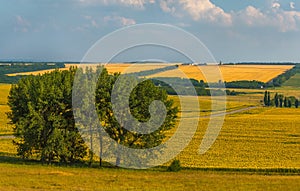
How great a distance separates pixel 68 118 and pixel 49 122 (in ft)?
6.12

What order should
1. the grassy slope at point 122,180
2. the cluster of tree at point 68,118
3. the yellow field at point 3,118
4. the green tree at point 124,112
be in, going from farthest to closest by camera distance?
the yellow field at point 3,118
the green tree at point 124,112
the cluster of tree at point 68,118
the grassy slope at point 122,180

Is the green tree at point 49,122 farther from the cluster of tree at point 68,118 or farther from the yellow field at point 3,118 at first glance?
the yellow field at point 3,118

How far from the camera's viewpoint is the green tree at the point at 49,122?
41.0 meters

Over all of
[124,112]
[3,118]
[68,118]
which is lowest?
[3,118]

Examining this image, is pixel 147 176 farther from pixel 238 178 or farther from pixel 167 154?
pixel 167 154

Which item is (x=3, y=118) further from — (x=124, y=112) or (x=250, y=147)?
(x=250, y=147)

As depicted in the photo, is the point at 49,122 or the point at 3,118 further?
the point at 3,118

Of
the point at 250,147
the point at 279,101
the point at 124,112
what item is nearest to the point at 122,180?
the point at 124,112

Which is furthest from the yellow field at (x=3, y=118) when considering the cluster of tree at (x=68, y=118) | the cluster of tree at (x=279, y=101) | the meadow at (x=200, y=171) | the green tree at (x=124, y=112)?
the cluster of tree at (x=279, y=101)

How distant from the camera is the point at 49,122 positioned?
41.9m

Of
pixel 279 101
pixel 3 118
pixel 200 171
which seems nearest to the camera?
pixel 200 171

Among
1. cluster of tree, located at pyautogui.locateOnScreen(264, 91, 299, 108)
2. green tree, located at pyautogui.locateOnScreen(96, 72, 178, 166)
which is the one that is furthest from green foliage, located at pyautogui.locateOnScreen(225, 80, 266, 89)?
green tree, located at pyautogui.locateOnScreen(96, 72, 178, 166)

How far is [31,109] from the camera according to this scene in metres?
41.1

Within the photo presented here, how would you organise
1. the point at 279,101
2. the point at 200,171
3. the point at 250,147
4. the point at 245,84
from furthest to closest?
the point at 245,84, the point at 279,101, the point at 250,147, the point at 200,171
